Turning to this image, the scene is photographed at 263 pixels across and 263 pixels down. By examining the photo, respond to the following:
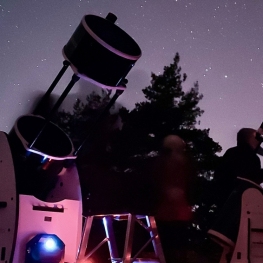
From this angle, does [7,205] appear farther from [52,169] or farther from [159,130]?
[159,130]

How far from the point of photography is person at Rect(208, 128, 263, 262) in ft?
8.46

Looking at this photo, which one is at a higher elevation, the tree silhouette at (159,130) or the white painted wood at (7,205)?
the white painted wood at (7,205)

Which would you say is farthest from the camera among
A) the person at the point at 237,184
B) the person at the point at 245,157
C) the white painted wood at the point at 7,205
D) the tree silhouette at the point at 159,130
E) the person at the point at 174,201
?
the tree silhouette at the point at 159,130

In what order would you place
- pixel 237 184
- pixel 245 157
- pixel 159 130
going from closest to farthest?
pixel 237 184 < pixel 245 157 < pixel 159 130

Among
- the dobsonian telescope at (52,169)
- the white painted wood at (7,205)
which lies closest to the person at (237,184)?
the dobsonian telescope at (52,169)

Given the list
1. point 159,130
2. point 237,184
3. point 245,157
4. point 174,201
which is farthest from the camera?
point 159,130

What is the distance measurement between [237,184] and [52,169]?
1295 millimetres

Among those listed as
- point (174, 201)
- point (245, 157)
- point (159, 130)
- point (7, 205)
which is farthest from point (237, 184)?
point (159, 130)

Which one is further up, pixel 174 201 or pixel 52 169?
pixel 52 169

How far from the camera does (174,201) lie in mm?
6441

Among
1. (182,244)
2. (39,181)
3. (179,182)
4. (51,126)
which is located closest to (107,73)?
(51,126)

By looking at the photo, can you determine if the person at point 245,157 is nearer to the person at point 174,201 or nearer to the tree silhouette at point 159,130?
the tree silhouette at point 159,130

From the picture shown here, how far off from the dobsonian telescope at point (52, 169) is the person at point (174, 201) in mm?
3168

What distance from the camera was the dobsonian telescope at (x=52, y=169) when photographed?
2746 millimetres
